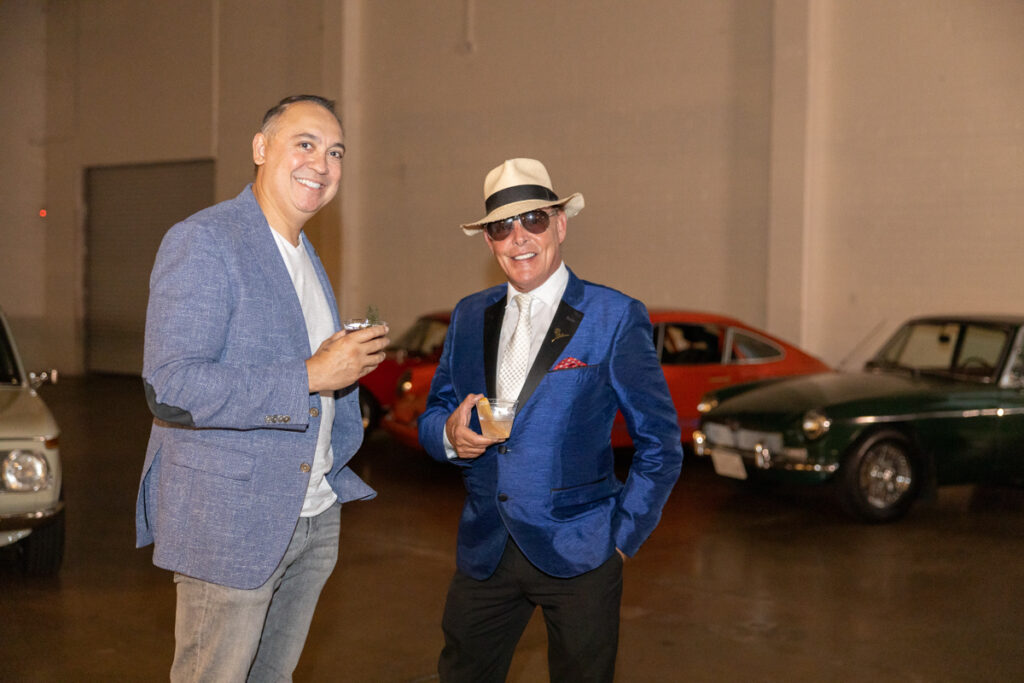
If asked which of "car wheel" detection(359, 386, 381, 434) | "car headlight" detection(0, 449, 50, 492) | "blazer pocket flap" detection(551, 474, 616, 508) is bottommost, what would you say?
"car wheel" detection(359, 386, 381, 434)

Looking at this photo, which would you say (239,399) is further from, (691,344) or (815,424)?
(691,344)

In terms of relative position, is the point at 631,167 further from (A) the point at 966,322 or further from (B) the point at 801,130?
(A) the point at 966,322

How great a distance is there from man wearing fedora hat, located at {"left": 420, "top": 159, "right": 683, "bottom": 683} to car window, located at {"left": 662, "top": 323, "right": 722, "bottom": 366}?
6.62 meters

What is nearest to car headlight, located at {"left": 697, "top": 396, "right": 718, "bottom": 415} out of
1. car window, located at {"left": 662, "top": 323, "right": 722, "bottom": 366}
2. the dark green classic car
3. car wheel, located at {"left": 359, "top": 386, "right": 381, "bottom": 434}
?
the dark green classic car

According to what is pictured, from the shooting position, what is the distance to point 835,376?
8312 mm

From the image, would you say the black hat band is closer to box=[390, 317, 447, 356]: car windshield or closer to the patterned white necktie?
the patterned white necktie

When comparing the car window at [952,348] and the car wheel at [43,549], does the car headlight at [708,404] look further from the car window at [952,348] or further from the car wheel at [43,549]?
the car wheel at [43,549]

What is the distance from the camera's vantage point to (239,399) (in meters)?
2.28

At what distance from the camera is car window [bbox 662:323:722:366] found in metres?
9.54

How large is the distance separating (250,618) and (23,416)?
3.81 metres

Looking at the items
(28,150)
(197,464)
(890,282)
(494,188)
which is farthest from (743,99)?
(28,150)

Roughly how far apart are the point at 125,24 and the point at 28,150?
3304 millimetres

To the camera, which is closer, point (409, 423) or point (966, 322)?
point (966, 322)

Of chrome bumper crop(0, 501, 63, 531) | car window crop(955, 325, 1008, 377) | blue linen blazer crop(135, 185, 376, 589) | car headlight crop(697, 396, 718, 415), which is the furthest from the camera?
car headlight crop(697, 396, 718, 415)
